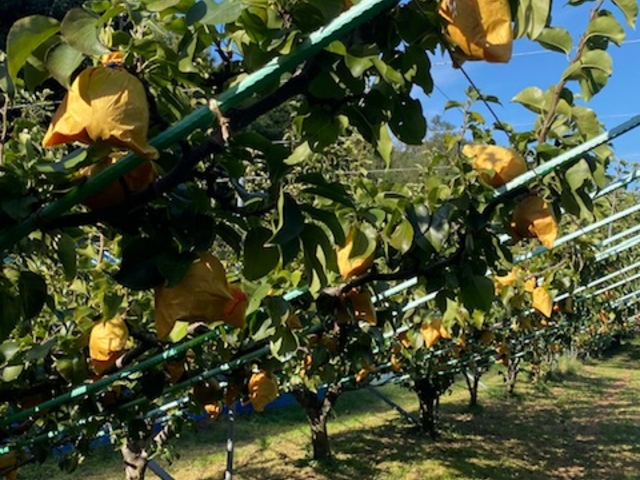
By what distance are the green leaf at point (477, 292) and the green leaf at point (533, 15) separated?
0.62m

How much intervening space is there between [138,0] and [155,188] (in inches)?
6.5

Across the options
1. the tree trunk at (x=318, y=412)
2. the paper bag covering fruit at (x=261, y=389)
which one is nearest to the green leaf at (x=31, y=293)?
the paper bag covering fruit at (x=261, y=389)

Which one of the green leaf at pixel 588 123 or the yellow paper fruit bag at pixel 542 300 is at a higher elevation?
the green leaf at pixel 588 123

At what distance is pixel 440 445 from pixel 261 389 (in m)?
5.22

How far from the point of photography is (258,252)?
0.73 meters

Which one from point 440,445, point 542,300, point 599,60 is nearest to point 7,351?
point 599,60

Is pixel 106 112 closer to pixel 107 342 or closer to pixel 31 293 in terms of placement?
pixel 31 293

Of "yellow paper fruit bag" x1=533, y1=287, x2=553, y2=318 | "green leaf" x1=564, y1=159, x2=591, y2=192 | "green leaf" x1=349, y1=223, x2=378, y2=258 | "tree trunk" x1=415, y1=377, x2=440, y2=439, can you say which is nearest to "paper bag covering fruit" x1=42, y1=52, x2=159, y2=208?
"green leaf" x1=349, y1=223, x2=378, y2=258

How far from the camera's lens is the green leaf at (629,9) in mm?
837

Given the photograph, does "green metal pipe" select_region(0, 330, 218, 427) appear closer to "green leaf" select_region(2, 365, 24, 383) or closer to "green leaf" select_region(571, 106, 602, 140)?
"green leaf" select_region(2, 365, 24, 383)

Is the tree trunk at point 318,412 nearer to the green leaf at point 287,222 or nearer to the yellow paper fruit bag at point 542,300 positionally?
the yellow paper fruit bag at point 542,300

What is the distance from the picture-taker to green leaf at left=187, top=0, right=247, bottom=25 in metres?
0.51

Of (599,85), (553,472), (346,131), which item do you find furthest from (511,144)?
(553,472)

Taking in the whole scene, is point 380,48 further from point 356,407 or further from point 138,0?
point 356,407
